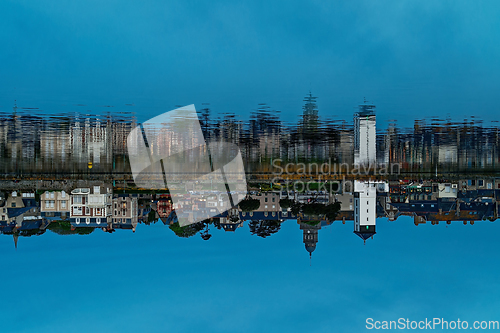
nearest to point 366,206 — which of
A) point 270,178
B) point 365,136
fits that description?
point 365,136

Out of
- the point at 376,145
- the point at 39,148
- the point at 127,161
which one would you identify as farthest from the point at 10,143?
the point at 376,145

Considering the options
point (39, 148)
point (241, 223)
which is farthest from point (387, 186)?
point (39, 148)

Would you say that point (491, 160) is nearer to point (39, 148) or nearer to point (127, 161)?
point (127, 161)

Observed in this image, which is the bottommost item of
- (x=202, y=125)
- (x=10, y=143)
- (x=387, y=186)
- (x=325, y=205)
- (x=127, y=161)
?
(x=325, y=205)

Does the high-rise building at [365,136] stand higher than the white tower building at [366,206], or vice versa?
the high-rise building at [365,136]

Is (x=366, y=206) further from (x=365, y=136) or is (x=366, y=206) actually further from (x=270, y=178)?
(x=270, y=178)

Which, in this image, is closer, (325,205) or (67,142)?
(325,205)

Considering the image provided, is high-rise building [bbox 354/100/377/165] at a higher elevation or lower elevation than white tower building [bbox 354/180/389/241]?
higher

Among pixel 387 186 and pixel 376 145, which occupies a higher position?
pixel 376 145
